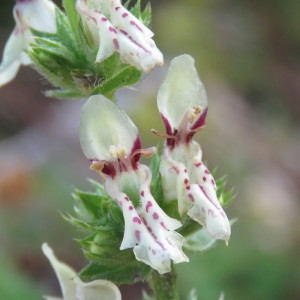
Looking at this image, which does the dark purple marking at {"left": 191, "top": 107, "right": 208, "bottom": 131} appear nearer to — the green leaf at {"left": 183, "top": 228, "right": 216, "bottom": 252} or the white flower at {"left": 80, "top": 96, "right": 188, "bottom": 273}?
the white flower at {"left": 80, "top": 96, "right": 188, "bottom": 273}

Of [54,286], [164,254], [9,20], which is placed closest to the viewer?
[164,254]

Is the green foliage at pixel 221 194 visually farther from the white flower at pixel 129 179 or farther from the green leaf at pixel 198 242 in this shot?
the white flower at pixel 129 179

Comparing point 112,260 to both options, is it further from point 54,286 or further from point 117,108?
point 54,286

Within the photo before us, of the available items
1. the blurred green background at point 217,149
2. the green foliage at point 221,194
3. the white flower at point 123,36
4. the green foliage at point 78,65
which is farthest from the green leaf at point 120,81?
the blurred green background at point 217,149

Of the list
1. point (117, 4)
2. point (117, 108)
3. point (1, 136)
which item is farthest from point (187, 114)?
point (1, 136)

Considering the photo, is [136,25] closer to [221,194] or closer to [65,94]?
[65,94]
